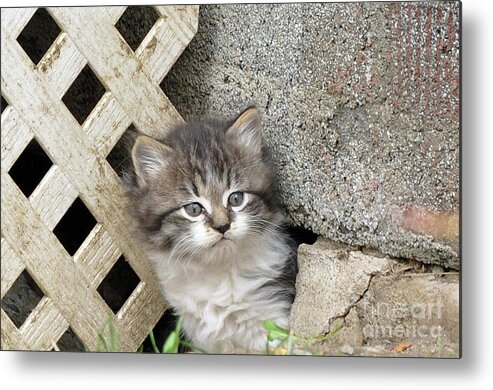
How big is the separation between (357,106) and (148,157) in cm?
54

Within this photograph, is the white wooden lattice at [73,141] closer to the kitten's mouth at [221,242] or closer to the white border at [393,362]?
the white border at [393,362]

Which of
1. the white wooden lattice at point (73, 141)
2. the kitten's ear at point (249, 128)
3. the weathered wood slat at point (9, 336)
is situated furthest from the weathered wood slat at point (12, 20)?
the weathered wood slat at point (9, 336)

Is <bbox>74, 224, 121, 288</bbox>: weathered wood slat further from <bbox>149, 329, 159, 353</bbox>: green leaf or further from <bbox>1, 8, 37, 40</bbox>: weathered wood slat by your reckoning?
<bbox>1, 8, 37, 40</bbox>: weathered wood slat

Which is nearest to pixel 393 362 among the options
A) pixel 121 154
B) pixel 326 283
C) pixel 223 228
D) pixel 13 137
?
pixel 326 283

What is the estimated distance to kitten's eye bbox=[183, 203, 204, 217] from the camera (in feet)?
7.15

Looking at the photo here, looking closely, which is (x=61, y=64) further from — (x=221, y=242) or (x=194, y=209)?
(x=221, y=242)

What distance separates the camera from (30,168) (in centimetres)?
237

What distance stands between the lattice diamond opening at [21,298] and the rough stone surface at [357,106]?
71 cm

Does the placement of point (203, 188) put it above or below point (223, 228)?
above

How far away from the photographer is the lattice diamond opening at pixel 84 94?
240 centimetres

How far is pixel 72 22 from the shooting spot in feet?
7.52

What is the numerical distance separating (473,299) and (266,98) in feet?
2.38

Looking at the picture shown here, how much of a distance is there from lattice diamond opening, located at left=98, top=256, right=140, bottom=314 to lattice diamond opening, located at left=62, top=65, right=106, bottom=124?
422 millimetres

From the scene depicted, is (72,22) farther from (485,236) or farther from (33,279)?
(485,236)
